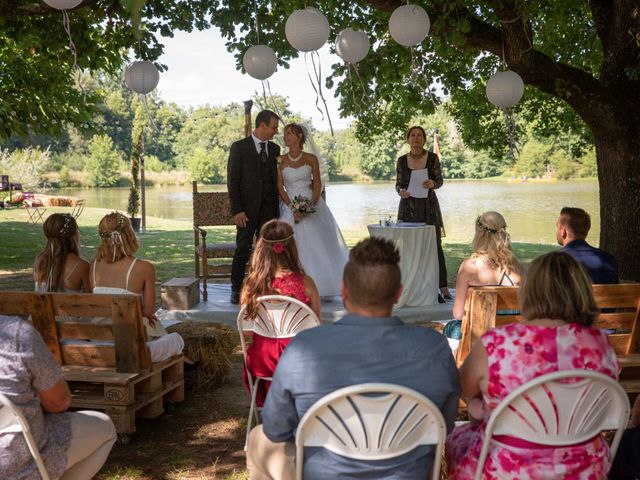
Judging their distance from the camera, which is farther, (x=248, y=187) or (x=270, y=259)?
(x=248, y=187)

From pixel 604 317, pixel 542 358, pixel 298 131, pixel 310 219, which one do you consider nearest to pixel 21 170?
pixel 310 219

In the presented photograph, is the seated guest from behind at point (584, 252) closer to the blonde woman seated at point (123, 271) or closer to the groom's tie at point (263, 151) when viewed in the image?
the blonde woman seated at point (123, 271)

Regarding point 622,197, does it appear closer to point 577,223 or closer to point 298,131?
point 577,223

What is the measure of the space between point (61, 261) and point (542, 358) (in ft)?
10.4

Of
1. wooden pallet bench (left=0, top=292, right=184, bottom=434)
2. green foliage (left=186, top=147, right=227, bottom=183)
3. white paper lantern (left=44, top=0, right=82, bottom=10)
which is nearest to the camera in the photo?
wooden pallet bench (left=0, top=292, right=184, bottom=434)

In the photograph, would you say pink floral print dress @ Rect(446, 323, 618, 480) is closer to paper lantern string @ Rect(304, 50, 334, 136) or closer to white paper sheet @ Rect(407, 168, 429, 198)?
paper lantern string @ Rect(304, 50, 334, 136)

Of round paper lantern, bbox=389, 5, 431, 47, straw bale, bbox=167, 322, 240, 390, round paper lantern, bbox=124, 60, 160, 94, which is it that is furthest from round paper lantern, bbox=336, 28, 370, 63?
straw bale, bbox=167, 322, 240, 390

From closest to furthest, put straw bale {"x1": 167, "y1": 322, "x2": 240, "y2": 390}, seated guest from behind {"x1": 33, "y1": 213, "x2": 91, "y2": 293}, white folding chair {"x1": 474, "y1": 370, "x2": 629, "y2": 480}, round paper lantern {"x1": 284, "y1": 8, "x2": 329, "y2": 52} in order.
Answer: white folding chair {"x1": 474, "y1": 370, "x2": 629, "y2": 480}
seated guest from behind {"x1": 33, "y1": 213, "x2": 91, "y2": 293}
straw bale {"x1": 167, "y1": 322, "x2": 240, "y2": 390}
round paper lantern {"x1": 284, "y1": 8, "x2": 329, "y2": 52}

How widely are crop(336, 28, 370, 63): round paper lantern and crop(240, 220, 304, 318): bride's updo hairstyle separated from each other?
3571 millimetres

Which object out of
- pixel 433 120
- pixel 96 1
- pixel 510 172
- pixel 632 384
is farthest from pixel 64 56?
pixel 510 172

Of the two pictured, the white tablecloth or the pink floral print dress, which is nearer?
the pink floral print dress

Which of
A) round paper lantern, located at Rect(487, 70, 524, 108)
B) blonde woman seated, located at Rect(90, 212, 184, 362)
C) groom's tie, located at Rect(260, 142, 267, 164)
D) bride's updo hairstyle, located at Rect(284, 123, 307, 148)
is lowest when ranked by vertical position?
blonde woman seated, located at Rect(90, 212, 184, 362)

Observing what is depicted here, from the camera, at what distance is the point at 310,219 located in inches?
289

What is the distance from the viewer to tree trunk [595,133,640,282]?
6.34m
